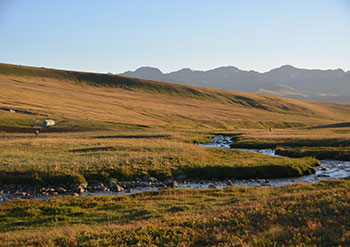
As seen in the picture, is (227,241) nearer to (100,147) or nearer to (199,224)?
(199,224)

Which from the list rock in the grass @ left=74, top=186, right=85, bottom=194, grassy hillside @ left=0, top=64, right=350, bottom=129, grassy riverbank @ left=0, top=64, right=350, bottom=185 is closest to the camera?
rock in the grass @ left=74, top=186, right=85, bottom=194

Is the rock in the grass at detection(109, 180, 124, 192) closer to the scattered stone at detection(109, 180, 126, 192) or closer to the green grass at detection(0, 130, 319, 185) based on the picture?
the scattered stone at detection(109, 180, 126, 192)

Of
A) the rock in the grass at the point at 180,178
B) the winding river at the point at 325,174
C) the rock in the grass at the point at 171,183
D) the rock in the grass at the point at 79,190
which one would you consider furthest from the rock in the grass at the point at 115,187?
the winding river at the point at 325,174

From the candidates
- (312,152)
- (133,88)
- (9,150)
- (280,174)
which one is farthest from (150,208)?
(133,88)

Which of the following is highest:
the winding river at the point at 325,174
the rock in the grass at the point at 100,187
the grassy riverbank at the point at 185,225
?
the grassy riverbank at the point at 185,225

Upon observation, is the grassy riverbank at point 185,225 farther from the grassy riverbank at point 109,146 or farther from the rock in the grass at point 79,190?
the grassy riverbank at point 109,146

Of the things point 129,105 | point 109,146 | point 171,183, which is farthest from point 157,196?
point 129,105

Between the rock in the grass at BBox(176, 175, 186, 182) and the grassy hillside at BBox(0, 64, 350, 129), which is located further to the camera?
the grassy hillside at BBox(0, 64, 350, 129)

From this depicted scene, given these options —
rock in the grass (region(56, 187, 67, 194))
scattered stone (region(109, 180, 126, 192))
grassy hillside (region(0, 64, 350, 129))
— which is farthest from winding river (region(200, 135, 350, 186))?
grassy hillside (region(0, 64, 350, 129))

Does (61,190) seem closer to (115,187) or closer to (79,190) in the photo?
(79,190)

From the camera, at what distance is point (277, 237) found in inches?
370

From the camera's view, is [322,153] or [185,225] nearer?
[185,225]

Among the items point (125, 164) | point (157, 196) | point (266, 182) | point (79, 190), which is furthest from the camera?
point (125, 164)

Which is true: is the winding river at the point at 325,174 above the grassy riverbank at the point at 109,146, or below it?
above
